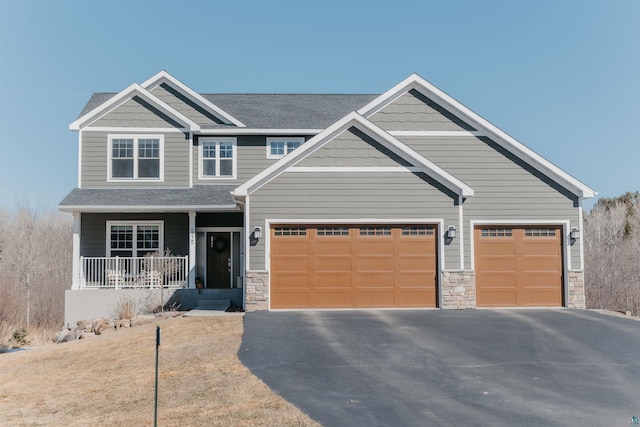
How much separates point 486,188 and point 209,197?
917 cm

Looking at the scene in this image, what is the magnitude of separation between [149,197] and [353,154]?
24.4 feet

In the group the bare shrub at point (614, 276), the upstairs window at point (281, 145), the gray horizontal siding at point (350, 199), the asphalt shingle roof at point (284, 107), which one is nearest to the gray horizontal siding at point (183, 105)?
the asphalt shingle roof at point (284, 107)

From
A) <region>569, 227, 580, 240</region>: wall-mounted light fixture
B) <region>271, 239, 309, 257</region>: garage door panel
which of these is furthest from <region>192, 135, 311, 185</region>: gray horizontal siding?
<region>569, 227, 580, 240</region>: wall-mounted light fixture

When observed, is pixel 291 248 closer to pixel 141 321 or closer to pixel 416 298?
pixel 416 298

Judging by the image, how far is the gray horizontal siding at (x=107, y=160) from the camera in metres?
19.6

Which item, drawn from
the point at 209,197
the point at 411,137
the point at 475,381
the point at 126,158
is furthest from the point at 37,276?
the point at 475,381

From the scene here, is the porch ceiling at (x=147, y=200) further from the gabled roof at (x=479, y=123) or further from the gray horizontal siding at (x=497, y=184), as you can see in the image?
the gray horizontal siding at (x=497, y=184)

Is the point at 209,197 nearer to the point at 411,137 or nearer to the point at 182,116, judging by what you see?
the point at 182,116

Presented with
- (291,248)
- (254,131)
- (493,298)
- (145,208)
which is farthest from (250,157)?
(493,298)

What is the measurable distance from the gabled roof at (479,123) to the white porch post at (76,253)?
33.8ft

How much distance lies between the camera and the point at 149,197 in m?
19.0

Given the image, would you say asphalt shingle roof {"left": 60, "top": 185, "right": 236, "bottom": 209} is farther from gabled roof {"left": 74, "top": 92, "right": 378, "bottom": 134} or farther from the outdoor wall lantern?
the outdoor wall lantern

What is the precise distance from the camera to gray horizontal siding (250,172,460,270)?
51.9ft

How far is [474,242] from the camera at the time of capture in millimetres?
16750
